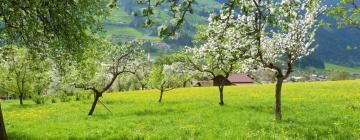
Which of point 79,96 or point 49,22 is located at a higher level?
point 49,22

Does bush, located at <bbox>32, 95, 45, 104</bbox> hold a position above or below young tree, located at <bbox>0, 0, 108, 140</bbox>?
below

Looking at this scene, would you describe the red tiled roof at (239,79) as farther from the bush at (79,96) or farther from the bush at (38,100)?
the bush at (38,100)

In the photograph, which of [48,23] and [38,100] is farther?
[38,100]

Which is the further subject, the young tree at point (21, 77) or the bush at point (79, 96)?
the bush at point (79, 96)

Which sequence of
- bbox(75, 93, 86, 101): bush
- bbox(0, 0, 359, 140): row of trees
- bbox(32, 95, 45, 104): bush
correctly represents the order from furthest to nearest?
bbox(75, 93, 86, 101): bush, bbox(32, 95, 45, 104): bush, bbox(0, 0, 359, 140): row of trees

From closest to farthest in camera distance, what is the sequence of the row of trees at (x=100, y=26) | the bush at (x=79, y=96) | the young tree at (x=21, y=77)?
the row of trees at (x=100, y=26)
the young tree at (x=21, y=77)
the bush at (x=79, y=96)

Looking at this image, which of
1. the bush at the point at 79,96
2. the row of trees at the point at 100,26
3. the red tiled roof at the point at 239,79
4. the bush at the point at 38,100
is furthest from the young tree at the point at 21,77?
the red tiled roof at the point at 239,79

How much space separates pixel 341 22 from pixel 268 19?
15647mm

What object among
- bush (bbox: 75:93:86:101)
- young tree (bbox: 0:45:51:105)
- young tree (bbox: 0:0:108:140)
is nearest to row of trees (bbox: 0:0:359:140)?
young tree (bbox: 0:0:108:140)

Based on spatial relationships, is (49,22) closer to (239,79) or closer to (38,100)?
(38,100)

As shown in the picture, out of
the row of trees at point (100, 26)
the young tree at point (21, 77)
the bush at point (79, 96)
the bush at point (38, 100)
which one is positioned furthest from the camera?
the bush at point (79, 96)

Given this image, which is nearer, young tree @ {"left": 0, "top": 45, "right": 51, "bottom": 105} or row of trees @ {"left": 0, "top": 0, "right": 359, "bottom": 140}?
row of trees @ {"left": 0, "top": 0, "right": 359, "bottom": 140}

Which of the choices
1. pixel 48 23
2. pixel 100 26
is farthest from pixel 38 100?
pixel 48 23

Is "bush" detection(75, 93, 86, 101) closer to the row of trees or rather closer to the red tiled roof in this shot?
the row of trees
